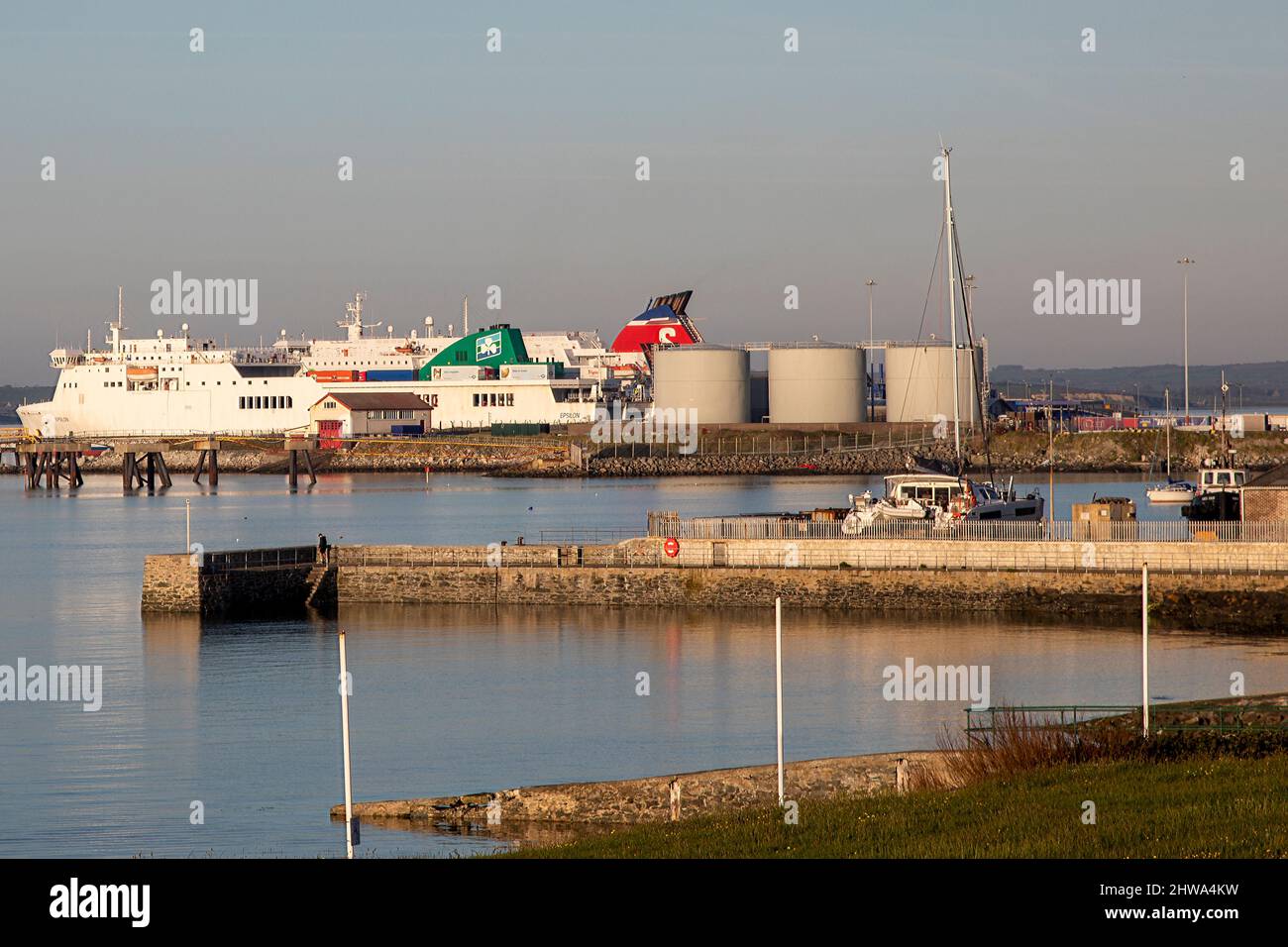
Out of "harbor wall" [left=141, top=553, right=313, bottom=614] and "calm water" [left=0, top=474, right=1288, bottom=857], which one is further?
"harbor wall" [left=141, top=553, right=313, bottom=614]

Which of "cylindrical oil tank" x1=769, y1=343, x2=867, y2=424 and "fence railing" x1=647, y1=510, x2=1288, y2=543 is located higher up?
"cylindrical oil tank" x1=769, y1=343, x2=867, y2=424

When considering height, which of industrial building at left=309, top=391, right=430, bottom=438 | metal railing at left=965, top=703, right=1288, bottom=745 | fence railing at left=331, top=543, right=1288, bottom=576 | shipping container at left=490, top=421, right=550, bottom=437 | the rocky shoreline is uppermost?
industrial building at left=309, top=391, right=430, bottom=438

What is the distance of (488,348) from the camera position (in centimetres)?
11206

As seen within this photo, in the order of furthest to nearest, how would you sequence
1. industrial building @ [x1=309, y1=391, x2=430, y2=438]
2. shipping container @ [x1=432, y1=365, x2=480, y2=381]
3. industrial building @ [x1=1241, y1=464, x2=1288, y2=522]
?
shipping container @ [x1=432, y1=365, x2=480, y2=381], industrial building @ [x1=309, y1=391, x2=430, y2=438], industrial building @ [x1=1241, y1=464, x2=1288, y2=522]

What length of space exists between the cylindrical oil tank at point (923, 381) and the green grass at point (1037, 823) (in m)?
77.1

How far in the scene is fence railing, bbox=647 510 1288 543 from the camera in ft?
100

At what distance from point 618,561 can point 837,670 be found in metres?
8.73

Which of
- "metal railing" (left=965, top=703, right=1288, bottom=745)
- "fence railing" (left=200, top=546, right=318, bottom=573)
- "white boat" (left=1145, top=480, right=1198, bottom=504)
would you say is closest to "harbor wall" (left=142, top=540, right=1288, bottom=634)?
"fence railing" (left=200, top=546, right=318, bottom=573)

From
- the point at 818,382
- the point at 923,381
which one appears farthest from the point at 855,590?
the point at 818,382

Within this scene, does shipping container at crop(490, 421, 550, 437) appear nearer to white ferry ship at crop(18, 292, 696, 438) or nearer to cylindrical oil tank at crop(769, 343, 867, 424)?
white ferry ship at crop(18, 292, 696, 438)

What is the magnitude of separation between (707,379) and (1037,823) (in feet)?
279

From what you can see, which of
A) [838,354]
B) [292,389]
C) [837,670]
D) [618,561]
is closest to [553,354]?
[292,389]

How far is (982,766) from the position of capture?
1290 cm

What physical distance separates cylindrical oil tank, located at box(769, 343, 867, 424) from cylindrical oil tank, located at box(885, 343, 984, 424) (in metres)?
1.90
